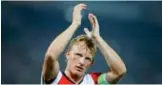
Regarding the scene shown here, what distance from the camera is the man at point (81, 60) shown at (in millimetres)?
1747

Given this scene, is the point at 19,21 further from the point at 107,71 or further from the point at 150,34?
the point at 150,34

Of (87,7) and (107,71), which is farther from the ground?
(87,7)

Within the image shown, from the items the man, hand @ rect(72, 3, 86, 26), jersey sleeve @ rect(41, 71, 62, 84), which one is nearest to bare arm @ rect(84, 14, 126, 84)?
the man

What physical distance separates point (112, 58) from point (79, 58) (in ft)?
0.50

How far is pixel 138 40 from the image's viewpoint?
1818mm

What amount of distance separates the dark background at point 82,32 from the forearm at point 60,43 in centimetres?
4

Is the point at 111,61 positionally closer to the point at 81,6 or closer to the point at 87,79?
the point at 87,79

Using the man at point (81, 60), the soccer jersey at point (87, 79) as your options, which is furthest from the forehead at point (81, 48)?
the soccer jersey at point (87, 79)

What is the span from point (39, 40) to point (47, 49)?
0.08 metres

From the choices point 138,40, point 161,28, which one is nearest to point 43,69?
point 138,40

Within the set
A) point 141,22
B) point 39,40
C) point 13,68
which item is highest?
point 141,22

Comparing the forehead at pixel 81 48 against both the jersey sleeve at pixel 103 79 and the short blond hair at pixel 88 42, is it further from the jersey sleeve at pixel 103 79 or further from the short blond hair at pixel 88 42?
the jersey sleeve at pixel 103 79

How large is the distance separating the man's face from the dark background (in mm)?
47

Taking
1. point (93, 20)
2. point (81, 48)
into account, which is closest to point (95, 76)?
point (81, 48)
